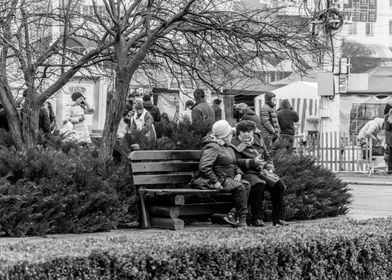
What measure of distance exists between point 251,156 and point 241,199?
0.69 metres

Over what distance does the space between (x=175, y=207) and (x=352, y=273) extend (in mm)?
3156

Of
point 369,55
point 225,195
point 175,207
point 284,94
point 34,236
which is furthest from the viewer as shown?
point 369,55

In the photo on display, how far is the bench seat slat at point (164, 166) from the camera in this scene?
11141 millimetres

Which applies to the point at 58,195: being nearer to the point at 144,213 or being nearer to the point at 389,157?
the point at 144,213

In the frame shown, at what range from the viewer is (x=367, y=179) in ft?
78.7

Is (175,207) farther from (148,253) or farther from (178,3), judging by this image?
(148,253)

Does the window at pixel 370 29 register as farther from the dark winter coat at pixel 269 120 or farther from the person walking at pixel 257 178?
the person walking at pixel 257 178

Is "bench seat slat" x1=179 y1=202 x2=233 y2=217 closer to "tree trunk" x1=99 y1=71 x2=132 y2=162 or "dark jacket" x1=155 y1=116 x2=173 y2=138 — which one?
"tree trunk" x1=99 y1=71 x2=132 y2=162

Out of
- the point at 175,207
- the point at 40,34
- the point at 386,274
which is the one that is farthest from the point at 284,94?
the point at 386,274

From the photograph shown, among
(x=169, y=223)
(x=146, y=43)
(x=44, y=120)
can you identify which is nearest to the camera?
(x=169, y=223)

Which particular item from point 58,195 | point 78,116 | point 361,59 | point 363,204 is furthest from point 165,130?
point 361,59

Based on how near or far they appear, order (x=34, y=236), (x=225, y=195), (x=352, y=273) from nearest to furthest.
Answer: (x=352, y=273) < (x=34, y=236) < (x=225, y=195)

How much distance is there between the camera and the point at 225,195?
1188 cm

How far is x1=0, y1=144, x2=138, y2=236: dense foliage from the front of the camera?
9.74m
